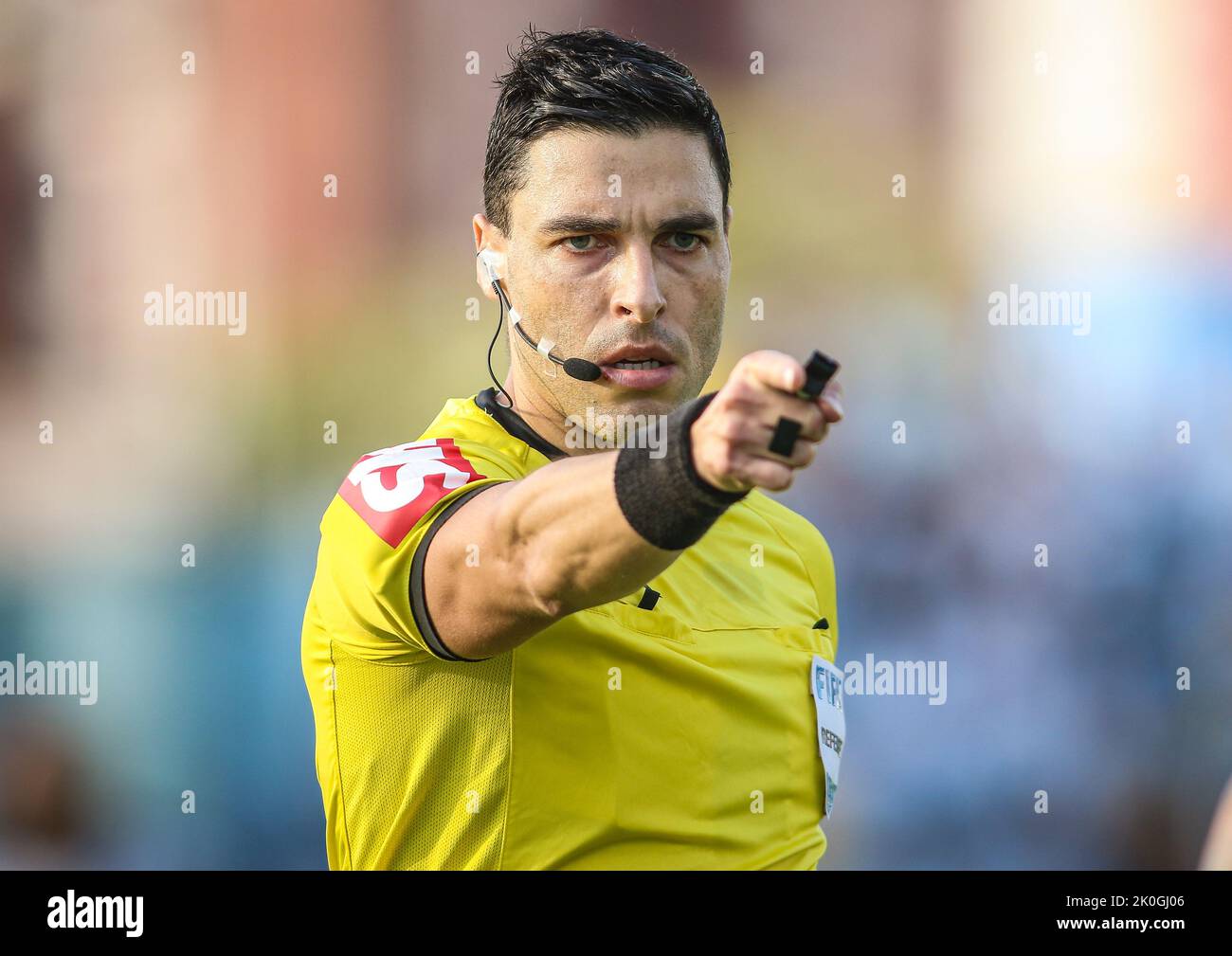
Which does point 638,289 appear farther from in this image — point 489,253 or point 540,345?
point 489,253

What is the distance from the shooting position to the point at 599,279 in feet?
6.11

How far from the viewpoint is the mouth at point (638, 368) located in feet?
6.11

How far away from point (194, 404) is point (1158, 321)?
323 cm

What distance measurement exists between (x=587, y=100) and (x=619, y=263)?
286 mm

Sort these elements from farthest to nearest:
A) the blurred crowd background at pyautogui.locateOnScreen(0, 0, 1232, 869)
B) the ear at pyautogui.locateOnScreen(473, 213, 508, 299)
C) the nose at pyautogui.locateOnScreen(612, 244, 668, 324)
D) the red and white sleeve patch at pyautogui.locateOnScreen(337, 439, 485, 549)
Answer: the blurred crowd background at pyautogui.locateOnScreen(0, 0, 1232, 869) < the ear at pyautogui.locateOnScreen(473, 213, 508, 299) < the nose at pyautogui.locateOnScreen(612, 244, 668, 324) < the red and white sleeve patch at pyautogui.locateOnScreen(337, 439, 485, 549)

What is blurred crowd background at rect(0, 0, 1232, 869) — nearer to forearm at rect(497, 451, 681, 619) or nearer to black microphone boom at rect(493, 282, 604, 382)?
black microphone boom at rect(493, 282, 604, 382)

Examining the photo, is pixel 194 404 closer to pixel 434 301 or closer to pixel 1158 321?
pixel 434 301

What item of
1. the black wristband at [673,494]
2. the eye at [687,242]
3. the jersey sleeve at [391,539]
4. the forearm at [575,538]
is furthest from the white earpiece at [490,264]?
the black wristband at [673,494]

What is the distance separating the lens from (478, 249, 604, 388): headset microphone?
1852 millimetres

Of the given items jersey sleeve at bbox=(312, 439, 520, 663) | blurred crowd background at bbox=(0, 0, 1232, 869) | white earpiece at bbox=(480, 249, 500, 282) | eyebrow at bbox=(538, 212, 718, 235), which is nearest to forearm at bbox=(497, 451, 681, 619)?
jersey sleeve at bbox=(312, 439, 520, 663)

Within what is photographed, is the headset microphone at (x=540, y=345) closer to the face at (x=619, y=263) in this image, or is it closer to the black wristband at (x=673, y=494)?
the face at (x=619, y=263)

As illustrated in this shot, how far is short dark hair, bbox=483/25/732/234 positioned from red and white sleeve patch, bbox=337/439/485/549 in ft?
1.69
